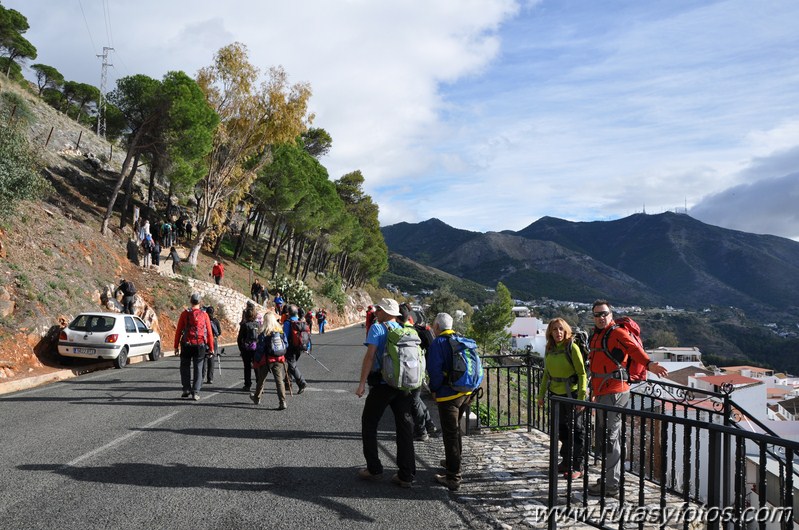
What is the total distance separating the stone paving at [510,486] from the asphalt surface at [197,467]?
0.19 m

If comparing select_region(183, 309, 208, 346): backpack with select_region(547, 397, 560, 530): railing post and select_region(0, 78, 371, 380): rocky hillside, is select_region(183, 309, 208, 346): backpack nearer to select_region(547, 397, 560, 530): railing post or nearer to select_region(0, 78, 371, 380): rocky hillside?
select_region(0, 78, 371, 380): rocky hillside

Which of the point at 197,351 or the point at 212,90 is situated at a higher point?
the point at 212,90

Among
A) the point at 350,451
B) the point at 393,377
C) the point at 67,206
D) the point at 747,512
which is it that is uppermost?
the point at 67,206

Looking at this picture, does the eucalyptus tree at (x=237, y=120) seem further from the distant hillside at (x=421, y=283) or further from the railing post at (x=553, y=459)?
the distant hillside at (x=421, y=283)

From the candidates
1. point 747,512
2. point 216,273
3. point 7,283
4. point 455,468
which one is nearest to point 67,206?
point 216,273

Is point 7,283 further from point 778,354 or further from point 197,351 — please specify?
point 778,354

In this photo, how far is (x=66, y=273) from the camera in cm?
1664

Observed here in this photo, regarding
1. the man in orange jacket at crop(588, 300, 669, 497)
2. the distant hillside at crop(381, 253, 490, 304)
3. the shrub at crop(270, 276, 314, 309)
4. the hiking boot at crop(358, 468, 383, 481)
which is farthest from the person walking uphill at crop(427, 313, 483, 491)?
the distant hillside at crop(381, 253, 490, 304)

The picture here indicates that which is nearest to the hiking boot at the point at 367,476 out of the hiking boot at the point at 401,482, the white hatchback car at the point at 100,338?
the hiking boot at the point at 401,482

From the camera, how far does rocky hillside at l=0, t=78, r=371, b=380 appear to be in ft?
43.7

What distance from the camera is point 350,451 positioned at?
21.5ft

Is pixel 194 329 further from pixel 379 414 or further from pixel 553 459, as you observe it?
pixel 553 459

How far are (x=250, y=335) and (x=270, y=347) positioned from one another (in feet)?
5.10

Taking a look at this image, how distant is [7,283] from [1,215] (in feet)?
8.84
